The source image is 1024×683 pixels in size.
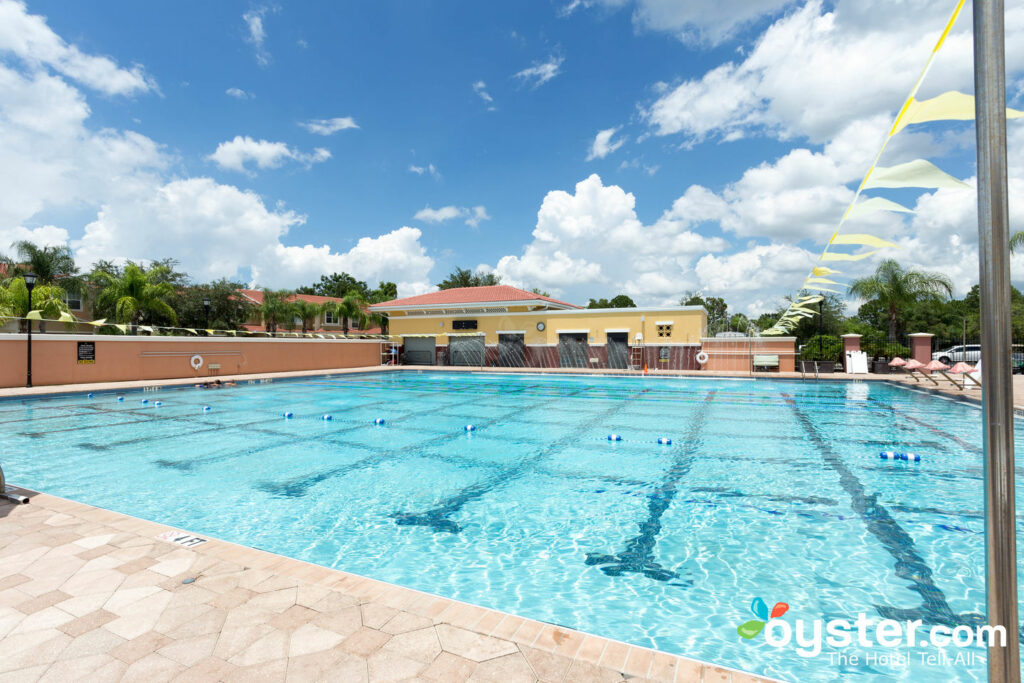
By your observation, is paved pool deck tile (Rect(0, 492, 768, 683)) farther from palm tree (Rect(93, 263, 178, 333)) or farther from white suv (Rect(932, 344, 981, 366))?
white suv (Rect(932, 344, 981, 366))

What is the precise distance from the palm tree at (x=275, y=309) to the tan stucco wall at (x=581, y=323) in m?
8.74

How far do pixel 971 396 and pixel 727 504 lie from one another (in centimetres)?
1300

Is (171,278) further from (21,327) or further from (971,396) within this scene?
(971,396)

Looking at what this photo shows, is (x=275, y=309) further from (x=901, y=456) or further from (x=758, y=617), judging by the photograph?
(x=758, y=617)

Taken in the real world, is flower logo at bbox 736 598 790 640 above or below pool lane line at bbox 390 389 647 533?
below

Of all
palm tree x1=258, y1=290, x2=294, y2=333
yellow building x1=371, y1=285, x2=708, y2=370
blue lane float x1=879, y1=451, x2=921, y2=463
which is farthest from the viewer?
palm tree x1=258, y1=290, x2=294, y2=333

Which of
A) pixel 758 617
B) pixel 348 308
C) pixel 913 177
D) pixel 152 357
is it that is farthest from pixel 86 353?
pixel 913 177

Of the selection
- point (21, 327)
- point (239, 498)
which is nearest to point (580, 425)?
point (239, 498)

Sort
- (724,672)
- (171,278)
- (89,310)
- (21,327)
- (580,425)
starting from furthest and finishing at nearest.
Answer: (171,278), (89,310), (21,327), (580,425), (724,672)

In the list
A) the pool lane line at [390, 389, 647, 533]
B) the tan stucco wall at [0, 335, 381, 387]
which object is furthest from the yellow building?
the pool lane line at [390, 389, 647, 533]

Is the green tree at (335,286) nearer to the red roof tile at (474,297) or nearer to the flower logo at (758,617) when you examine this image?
the red roof tile at (474,297)

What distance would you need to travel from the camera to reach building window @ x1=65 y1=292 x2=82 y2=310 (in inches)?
975

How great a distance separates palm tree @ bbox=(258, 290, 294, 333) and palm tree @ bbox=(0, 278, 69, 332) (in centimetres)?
1288

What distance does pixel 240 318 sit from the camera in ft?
105
